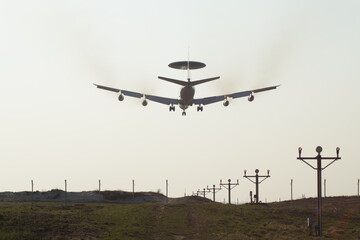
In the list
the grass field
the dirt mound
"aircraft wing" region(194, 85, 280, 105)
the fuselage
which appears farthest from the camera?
the dirt mound

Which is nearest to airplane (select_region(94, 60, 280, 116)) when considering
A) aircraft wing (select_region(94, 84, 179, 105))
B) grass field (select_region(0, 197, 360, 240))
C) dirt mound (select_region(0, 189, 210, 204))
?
aircraft wing (select_region(94, 84, 179, 105))

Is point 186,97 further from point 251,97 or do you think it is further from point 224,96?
point 251,97

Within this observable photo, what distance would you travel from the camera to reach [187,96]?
265 ft

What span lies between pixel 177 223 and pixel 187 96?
26.1 m

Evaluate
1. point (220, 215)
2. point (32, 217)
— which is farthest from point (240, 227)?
point (32, 217)

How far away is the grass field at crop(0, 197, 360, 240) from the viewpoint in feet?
167

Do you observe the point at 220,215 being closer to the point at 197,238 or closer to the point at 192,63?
the point at 197,238

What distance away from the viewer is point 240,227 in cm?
5828

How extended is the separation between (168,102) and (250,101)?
45.1 ft

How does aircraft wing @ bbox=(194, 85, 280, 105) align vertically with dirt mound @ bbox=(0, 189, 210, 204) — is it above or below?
above

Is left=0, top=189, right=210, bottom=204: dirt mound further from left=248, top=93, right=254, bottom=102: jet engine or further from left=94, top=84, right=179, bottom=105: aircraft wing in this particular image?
left=248, top=93, right=254, bottom=102: jet engine

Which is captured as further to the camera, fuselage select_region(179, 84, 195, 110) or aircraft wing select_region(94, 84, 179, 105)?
fuselage select_region(179, 84, 195, 110)

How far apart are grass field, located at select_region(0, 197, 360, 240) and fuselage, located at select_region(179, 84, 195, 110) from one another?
16.3 metres

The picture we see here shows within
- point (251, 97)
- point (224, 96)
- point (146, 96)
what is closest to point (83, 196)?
point (146, 96)
